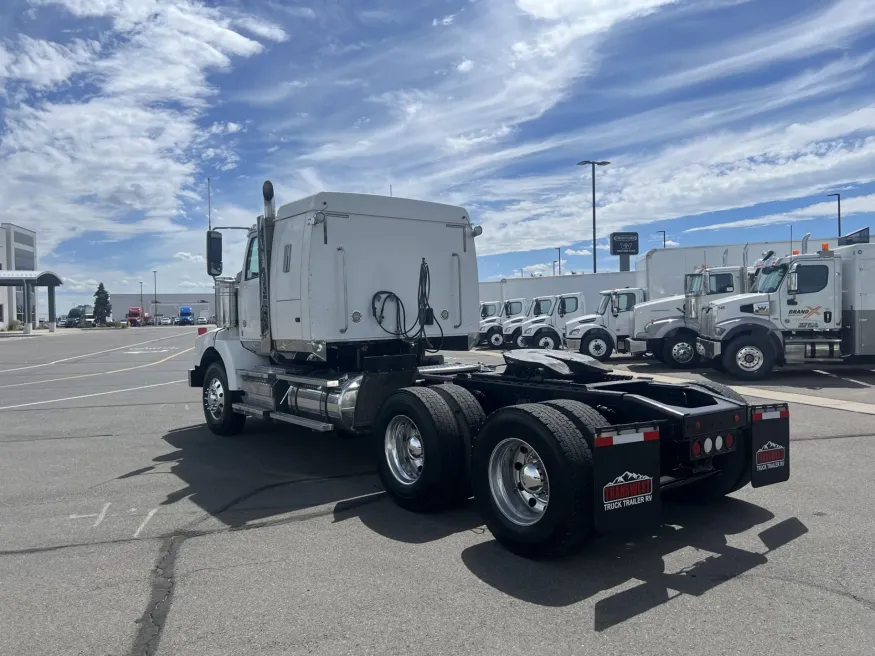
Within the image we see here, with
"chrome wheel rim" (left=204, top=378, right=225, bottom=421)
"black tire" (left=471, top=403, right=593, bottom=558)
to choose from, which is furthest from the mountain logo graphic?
"chrome wheel rim" (left=204, top=378, right=225, bottom=421)

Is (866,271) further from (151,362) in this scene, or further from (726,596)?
(151,362)

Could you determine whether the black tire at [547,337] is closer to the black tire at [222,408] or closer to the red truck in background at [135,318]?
the black tire at [222,408]

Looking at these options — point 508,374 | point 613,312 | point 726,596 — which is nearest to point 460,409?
point 508,374

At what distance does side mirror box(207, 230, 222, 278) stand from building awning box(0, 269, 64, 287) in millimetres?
51389

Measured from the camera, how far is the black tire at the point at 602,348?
22016 mm

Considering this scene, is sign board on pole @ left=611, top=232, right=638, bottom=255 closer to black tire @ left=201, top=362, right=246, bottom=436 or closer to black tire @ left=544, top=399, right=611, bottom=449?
black tire @ left=201, top=362, right=246, bottom=436

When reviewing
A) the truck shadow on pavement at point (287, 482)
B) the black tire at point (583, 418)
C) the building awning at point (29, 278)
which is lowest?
the truck shadow on pavement at point (287, 482)

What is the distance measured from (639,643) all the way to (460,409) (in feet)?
8.33

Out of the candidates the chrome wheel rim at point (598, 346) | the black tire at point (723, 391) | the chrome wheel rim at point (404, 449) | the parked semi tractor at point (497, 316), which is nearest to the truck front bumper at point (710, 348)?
the chrome wheel rim at point (598, 346)

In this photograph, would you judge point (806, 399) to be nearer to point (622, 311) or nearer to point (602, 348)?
point (602, 348)

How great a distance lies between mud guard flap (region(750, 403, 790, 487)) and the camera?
5078 mm

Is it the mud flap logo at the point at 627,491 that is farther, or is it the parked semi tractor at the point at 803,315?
the parked semi tractor at the point at 803,315

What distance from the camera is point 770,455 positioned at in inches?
203

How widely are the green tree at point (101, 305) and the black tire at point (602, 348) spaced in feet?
248
